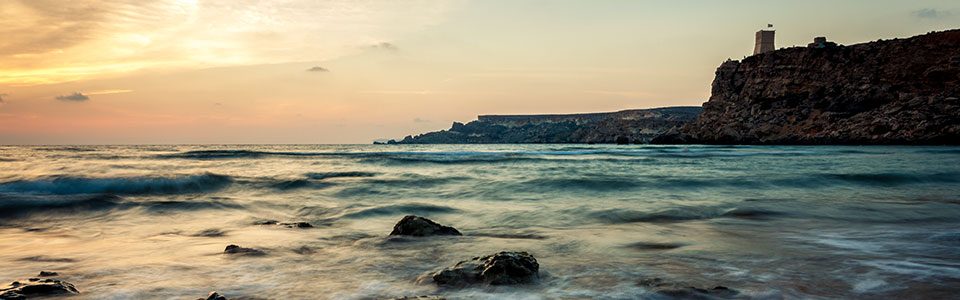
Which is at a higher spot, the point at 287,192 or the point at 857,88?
the point at 857,88

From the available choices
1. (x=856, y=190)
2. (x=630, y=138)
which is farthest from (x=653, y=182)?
(x=630, y=138)

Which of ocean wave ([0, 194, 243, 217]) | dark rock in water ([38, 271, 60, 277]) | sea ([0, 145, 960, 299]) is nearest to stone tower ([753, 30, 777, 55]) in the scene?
sea ([0, 145, 960, 299])

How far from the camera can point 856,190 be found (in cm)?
1364

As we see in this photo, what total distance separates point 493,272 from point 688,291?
1342 mm

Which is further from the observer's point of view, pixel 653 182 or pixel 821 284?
pixel 653 182

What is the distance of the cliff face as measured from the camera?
6372 cm

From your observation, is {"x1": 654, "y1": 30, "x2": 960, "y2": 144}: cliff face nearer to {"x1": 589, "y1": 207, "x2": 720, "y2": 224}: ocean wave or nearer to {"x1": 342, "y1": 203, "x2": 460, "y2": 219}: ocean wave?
{"x1": 589, "y1": 207, "x2": 720, "y2": 224}: ocean wave

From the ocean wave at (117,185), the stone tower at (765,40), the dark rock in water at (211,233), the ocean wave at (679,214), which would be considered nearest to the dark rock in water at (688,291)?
the ocean wave at (679,214)

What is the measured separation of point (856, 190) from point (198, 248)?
14.4 metres

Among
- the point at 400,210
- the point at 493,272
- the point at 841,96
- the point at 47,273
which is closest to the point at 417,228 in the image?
the point at 493,272

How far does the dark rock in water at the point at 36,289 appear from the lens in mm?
3639

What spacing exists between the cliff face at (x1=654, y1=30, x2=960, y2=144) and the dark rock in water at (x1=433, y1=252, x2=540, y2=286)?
71.4 metres

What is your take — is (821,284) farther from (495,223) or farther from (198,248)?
(198,248)

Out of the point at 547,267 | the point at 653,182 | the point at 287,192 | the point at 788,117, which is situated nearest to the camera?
the point at 547,267
